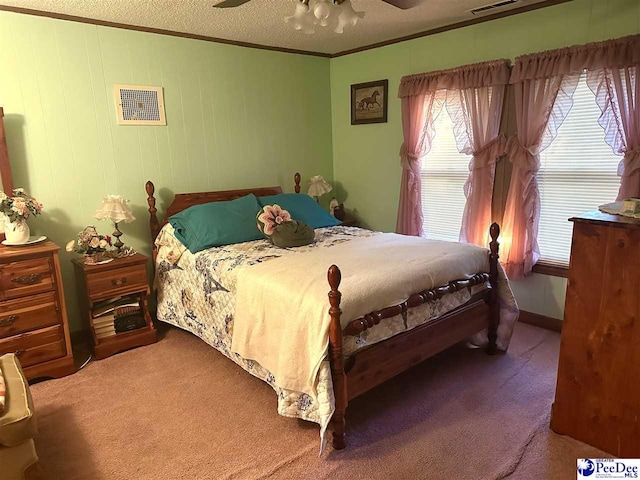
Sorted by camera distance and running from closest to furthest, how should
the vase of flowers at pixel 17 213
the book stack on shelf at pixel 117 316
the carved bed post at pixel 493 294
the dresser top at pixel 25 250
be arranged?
the dresser top at pixel 25 250 → the vase of flowers at pixel 17 213 → the carved bed post at pixel 493 294 → the book stack on shelf at pixel 117 316

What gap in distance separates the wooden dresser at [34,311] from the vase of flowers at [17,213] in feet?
0.28

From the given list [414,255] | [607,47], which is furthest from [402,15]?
[414,255]

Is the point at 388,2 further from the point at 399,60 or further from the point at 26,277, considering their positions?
the point at 26,277

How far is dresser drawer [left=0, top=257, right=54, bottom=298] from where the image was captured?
264cm

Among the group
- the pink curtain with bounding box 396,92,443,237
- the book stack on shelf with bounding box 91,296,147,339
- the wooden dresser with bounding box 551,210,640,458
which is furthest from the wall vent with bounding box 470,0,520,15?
the book stack on shelf with bounding box 91,296,147,339

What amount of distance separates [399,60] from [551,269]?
2257 mm

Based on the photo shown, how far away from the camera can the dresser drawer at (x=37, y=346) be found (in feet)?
8.82

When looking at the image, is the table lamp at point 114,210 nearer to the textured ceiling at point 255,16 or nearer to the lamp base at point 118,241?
the lamp base at point 118,241

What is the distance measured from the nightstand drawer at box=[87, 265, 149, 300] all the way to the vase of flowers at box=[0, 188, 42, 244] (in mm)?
478

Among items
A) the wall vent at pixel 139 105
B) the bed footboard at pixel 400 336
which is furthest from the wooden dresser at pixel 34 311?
the bed footboard at pixel 400 336

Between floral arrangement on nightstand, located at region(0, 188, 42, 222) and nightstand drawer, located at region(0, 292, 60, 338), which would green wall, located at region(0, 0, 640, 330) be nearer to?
floral arrangement on nightstand, located at region(0, 188, 42, 222)

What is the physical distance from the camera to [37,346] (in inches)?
110

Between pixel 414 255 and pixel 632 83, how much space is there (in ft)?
5.78

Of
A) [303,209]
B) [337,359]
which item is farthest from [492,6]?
[337,359]
